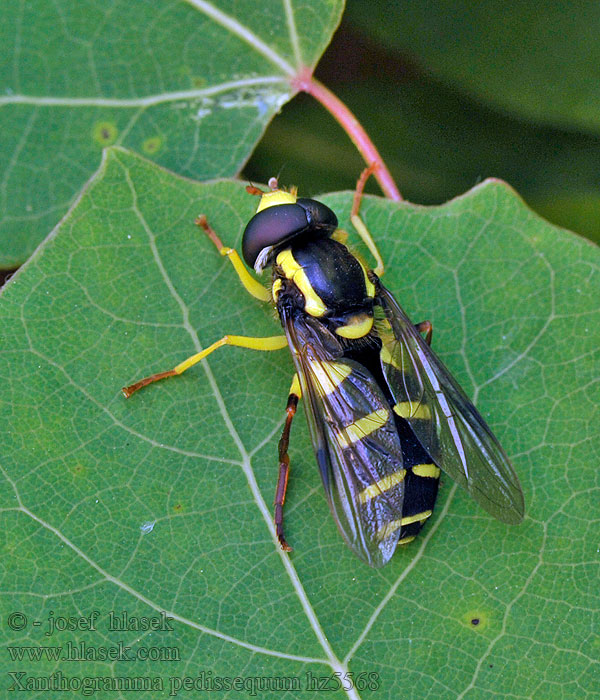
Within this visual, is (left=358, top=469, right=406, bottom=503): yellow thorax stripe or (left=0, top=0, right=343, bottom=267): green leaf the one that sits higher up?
(left=0, top=0, right=343, bottom=267): green leaf

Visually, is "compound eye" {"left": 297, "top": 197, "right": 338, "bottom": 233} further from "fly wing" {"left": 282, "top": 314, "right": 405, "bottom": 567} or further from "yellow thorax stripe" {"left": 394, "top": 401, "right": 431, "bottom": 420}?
"yellow thorax stripe" {"left": 394, "top": 401, "right": 431, "bottom": 420}

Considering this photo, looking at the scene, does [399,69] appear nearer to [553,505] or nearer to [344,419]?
[344,419]

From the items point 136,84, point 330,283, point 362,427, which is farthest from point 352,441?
point 136,84

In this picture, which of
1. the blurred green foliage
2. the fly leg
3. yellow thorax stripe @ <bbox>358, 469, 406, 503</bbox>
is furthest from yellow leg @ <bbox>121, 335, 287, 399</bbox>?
the blurred green foliage

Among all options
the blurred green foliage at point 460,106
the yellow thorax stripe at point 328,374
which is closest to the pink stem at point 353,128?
the blurred green foliage at point 460,106

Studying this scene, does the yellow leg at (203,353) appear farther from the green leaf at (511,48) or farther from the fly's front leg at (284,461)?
the green leaf at (511,48)

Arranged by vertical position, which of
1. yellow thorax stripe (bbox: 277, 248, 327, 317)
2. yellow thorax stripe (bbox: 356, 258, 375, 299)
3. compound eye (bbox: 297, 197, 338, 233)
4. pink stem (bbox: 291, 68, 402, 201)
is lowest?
yellow thorax stripe (bbox: 277, 248, 327, 317)

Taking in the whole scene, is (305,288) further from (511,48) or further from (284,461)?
(511,48)
